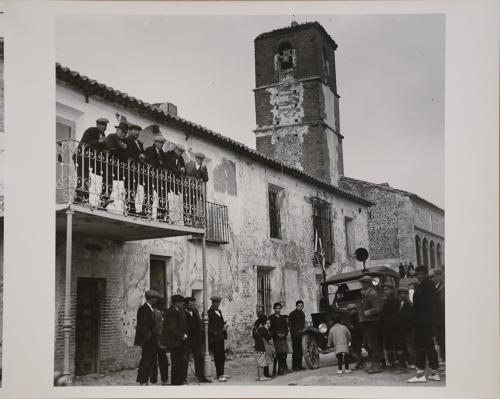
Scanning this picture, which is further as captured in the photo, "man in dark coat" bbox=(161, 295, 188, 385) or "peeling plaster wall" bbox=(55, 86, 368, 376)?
"peeling plaster wall" bbox=(55, 86, 368, 376)

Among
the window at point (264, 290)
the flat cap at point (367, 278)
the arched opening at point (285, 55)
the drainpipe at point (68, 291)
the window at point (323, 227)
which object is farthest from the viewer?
the window at point (323, 227)

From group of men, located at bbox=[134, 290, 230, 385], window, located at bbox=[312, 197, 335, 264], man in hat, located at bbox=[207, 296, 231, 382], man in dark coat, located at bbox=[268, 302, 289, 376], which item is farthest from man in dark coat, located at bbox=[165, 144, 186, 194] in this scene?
window, located at bbox=[312, 197, 335, 264]

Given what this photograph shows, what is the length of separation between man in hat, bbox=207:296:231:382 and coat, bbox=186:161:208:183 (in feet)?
4.59

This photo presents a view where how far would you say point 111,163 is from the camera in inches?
235

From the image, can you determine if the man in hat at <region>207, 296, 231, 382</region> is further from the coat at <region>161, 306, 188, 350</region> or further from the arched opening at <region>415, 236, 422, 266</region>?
the arched opening at <region>415, 236, 422, 266</region>

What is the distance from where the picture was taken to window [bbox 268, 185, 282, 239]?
7391mm

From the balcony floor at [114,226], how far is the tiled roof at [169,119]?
4.00 ft

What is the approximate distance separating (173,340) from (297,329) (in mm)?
1454

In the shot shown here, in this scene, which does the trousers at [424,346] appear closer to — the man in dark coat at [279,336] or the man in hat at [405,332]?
the man in hat at [405,332]

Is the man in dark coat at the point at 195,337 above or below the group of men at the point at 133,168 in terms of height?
below

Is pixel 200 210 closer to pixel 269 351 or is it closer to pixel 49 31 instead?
pixel 269 351

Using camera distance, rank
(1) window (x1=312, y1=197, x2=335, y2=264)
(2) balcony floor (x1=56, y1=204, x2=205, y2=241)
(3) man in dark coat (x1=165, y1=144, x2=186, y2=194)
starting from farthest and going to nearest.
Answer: (1) window (x1=312, y1=197, x2=335, y2=264) < (3) man in dark coat (x1=165, y1=144, x2=186, y2=194) < (2) balcony floor (x1=56, y1=204, x2=205, y2=241)

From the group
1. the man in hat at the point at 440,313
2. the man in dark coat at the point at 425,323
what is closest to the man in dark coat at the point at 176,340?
the man in dark coat at the point at 425,323

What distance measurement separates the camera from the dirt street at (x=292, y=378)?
588cm
